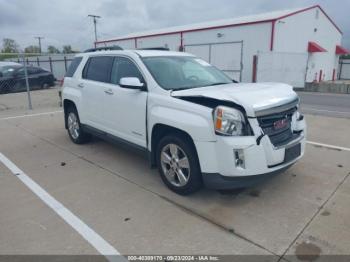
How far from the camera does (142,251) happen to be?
270 cm

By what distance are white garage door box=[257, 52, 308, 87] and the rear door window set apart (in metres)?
13.9

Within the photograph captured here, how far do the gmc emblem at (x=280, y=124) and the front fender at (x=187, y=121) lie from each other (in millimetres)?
797

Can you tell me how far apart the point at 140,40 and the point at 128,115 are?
26030mm

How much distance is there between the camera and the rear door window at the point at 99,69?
16.1 ft

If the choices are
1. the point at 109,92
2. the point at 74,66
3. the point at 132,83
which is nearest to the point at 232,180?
the point at 132,83

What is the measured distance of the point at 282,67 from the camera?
17.9 meters

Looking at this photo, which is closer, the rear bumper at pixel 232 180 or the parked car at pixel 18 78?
the rear bumper at pixel 232 180

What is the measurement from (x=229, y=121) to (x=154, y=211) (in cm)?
→ 136

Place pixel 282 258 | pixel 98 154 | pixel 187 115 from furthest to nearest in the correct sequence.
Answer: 1. pixel 98 154
2. pixel 187 115
3. pixel 282 258

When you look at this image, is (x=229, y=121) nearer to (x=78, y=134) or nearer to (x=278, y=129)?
(x=278, y=129)

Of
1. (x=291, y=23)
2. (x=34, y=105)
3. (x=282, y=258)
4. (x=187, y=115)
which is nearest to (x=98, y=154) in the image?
(x=187, y=115)

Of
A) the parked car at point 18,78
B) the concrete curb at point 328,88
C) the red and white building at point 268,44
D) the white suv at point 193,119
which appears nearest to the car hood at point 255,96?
the white suv at point 193,119

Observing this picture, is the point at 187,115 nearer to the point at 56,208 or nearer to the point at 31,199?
the point at 56,208

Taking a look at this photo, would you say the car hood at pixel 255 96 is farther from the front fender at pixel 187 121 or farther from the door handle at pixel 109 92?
the door handle at pixel 109 92
